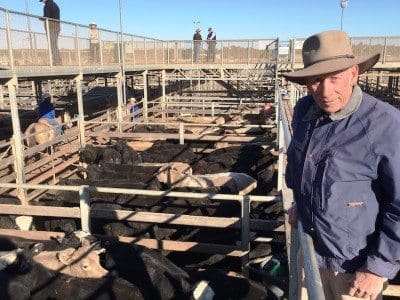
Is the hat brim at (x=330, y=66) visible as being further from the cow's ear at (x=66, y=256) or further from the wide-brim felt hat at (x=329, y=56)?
the cow's ear at (x=66, y=256)

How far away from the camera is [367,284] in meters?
2.19

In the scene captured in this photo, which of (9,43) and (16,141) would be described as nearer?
(9,43)

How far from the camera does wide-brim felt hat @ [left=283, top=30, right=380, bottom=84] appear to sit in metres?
2.16

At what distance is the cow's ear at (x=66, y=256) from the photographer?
5422mm

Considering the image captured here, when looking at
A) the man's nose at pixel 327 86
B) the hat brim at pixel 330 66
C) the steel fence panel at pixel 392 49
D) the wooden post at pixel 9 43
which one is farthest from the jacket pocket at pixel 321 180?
the steel fence panel at pixel 392 49

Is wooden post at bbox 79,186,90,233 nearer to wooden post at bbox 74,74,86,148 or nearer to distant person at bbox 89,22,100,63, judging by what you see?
wooden post at bbox 74,74,86,148

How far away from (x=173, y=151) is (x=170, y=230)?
4525mm

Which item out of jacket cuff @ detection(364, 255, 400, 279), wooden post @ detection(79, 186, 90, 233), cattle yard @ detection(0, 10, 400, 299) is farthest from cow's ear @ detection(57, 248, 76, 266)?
jacket cuff @ detection(364, 255, 400, 279)

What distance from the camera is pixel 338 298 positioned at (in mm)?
2398

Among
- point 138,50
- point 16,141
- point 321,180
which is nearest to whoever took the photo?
point 321,180

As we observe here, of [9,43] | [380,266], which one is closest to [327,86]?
[380,266]

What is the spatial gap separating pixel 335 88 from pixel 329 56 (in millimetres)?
160

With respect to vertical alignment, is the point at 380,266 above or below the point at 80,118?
above

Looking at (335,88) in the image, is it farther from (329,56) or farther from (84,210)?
(84,210)
